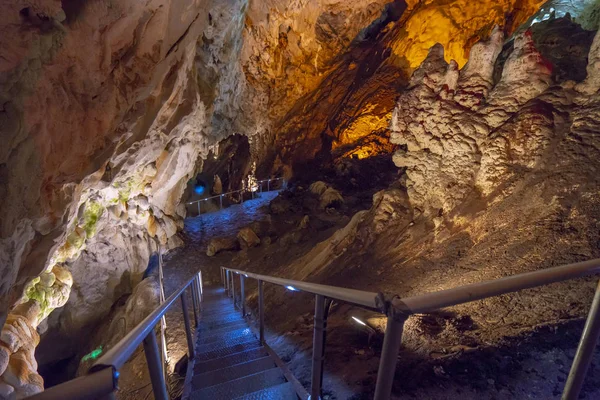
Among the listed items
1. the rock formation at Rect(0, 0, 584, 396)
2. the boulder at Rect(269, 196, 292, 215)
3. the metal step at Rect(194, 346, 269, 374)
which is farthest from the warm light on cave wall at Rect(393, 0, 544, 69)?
the metal step at Rect(194, 346, 269, 374)

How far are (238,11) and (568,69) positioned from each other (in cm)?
744

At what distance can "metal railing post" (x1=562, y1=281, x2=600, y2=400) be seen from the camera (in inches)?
44.7

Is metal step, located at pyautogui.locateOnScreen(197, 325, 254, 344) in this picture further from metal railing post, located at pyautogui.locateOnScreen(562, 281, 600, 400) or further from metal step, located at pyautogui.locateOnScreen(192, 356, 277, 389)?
metal railing post, located at pyautogui.locateOnScreen(562, 281, 600, 400)

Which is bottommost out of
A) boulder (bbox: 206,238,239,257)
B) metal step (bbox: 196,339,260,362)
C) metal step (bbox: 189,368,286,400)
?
boulder (bbox: 206,238,239,257)

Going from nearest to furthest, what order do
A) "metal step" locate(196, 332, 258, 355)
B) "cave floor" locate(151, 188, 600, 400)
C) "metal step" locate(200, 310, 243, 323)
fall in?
"cave floor" locate(151, 188, 600, 400)
"metal step" locate(196, 332, 258, 355)
"metal step" locate(200, 310, 243, 323)

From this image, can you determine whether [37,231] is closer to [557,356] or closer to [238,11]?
[557,356]

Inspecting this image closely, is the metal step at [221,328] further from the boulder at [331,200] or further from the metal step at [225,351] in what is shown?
the boulder at [331,200]

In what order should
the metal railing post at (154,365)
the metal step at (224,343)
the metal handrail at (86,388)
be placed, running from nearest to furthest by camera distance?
the metal handrail at (86,388), the metal railing post at (154,365), the metal step at (224,343)

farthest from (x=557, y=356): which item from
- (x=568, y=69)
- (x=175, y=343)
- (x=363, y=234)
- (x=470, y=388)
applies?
(x=175, y=343)

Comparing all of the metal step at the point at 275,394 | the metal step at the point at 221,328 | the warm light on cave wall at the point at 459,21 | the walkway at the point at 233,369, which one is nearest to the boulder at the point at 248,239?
the metal step at the point at 221,328

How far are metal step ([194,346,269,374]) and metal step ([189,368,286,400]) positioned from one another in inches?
20.8

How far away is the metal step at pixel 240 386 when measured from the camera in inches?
87.5

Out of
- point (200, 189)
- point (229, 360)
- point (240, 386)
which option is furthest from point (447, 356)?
point (200, 189)

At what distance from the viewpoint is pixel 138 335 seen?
1149mm
